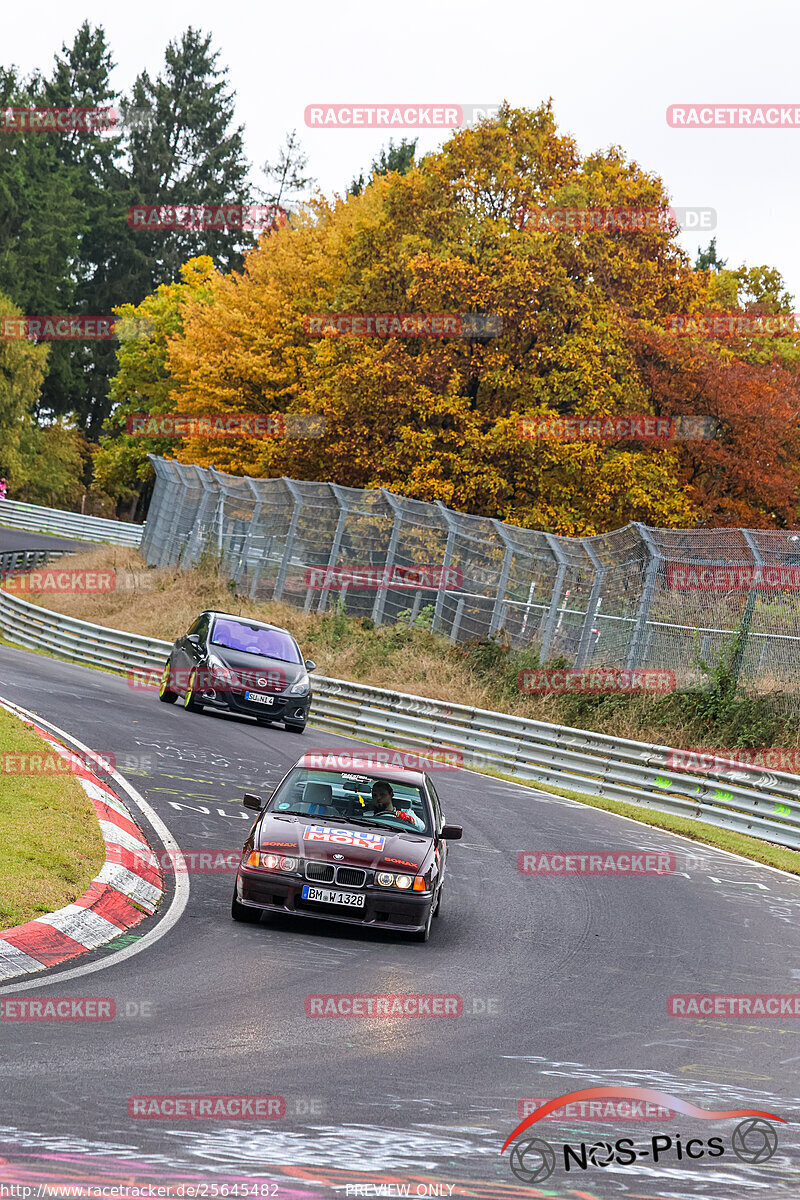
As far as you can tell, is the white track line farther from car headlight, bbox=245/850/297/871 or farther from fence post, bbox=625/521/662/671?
fence post, bbox=625/521/662/671

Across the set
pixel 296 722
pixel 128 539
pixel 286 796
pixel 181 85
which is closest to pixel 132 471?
pixel 128 539

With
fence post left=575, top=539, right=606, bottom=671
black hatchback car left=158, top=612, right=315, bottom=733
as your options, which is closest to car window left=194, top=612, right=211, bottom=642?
black hatchback car left=158, top=612, right=315, bottom=733

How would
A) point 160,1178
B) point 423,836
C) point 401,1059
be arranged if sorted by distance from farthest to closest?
1. point 423,836
2. point 401,1059
3. point 160,1178

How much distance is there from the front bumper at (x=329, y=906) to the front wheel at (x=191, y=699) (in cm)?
1220

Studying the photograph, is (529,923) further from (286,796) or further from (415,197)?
(415,197)

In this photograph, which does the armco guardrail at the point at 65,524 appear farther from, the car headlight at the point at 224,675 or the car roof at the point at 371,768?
the car roof at the point at 371,768

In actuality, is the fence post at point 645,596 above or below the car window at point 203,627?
above

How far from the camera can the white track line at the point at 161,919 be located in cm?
737

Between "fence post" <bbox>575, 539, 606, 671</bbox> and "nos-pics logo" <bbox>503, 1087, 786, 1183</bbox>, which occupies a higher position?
"fence post" <bbox>575, 539, 606, 671</bbox>

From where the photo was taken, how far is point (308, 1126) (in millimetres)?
5344

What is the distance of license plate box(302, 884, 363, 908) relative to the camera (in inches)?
371

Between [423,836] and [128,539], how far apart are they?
55.1m

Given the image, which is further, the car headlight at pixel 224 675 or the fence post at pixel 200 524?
the fence post at pixel 200 524

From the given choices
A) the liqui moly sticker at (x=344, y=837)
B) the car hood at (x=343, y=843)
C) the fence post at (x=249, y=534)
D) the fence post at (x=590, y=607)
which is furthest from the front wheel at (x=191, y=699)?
the liqui moly sticker at (x=344, y=837)
